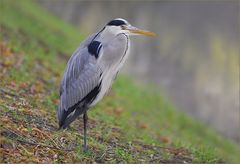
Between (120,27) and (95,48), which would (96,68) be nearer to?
(95,48)

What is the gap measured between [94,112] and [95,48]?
2773 mm

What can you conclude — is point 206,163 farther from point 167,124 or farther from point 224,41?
point 224,41

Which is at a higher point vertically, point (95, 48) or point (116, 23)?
point (116, 23)

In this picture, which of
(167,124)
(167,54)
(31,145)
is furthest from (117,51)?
(167,54)

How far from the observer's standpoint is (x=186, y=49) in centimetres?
2098

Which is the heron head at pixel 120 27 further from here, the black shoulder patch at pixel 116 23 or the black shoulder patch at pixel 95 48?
the black shoulder patch at pixel 95 48

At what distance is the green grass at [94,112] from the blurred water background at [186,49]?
1763 millimetres

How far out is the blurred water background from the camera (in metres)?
15.4

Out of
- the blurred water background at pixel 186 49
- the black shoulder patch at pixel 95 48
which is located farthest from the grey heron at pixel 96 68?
the blurred water background at pixel 186 49

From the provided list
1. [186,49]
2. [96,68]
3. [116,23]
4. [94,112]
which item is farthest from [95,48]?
[186,49]

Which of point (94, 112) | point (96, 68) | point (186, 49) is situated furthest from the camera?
point (186, 49)

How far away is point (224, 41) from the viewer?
22.7m

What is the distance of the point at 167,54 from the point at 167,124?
8.72 meters

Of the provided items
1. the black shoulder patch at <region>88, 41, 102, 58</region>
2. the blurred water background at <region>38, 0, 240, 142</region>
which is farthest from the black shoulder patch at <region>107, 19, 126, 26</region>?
the blurred water background at <region>38, 0, 240, 142</region>
